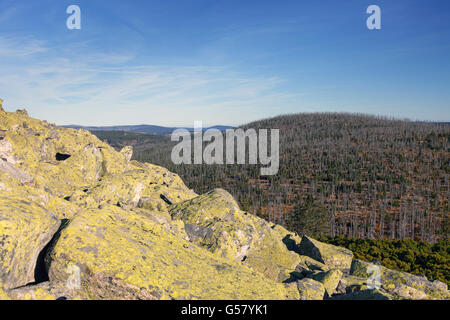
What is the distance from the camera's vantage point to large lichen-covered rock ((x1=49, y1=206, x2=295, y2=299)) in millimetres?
5332

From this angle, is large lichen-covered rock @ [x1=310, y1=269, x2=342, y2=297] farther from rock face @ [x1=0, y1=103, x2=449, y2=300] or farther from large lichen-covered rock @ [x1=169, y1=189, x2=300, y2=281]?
large lichen-covered rock @ [x1=169, y1=189, x2=300, y2=281]

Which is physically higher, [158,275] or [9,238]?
[9,238]

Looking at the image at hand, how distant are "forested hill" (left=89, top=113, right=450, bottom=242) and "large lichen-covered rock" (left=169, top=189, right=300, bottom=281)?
4566 cm

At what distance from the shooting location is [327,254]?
43.8 feet

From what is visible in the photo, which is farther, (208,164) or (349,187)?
(208,164)

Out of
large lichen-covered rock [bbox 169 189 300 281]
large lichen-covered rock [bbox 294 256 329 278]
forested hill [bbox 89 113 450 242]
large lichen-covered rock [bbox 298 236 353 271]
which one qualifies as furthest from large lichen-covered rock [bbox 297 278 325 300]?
forested hill [bbox 89 113 450 242]

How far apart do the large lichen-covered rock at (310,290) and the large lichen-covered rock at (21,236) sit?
Result: 6905 mm

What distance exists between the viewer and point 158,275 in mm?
5777

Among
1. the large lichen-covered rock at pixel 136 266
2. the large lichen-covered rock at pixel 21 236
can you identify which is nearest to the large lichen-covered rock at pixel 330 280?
the large lichen-covered rock at pixel 136 266
